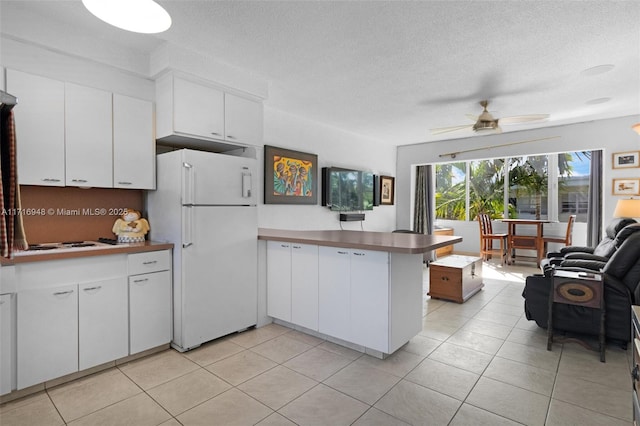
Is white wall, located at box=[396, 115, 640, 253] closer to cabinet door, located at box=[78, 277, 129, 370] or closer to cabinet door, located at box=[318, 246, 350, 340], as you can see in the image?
cabinet door, located at box=[318, 246, 350, 340]

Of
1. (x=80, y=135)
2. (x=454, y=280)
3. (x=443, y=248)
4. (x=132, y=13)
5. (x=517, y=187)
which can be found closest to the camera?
(x=132, y=13)

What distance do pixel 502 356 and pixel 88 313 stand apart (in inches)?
120

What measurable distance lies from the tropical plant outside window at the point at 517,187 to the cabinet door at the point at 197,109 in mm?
5182

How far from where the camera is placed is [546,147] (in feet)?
17.1

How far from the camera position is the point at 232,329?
2.97 meters

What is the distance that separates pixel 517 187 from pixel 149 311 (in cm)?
782

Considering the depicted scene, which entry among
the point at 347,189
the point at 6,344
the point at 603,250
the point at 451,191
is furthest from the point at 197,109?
the point at 451,191

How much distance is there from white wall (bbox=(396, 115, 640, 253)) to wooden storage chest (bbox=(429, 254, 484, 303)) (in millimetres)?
2250

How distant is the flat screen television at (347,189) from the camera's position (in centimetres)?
498

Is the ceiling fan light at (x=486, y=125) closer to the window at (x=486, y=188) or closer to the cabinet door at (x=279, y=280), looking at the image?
the cabinet door at (x=279, y=280)

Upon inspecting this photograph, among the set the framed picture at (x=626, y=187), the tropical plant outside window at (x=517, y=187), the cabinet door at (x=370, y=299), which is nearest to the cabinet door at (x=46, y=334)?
the cabinet door at (x=370, y=299)

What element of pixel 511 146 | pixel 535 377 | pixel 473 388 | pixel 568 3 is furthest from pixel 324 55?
pixel 511 146

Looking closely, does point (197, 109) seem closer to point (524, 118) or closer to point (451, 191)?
point (524, 118)

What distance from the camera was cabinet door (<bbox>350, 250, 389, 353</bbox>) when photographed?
2.47 metres
